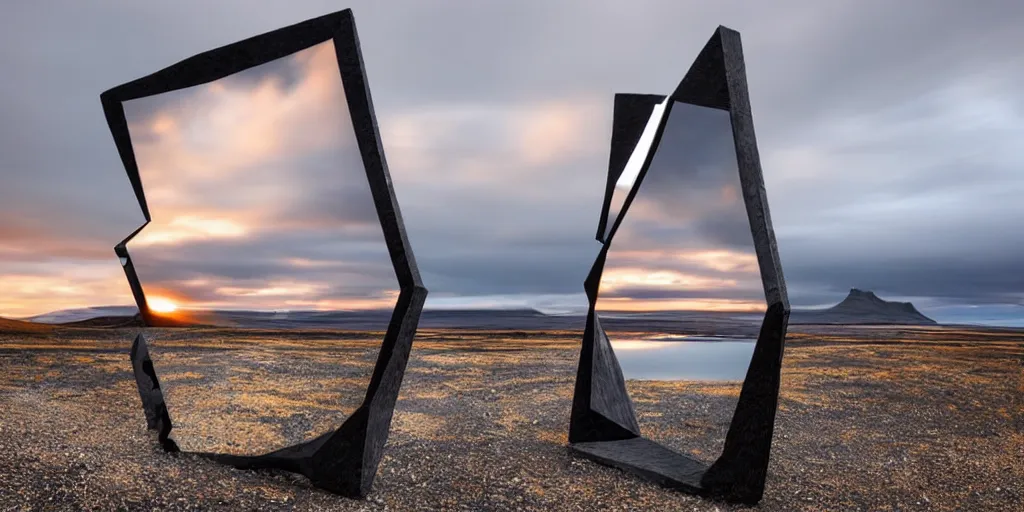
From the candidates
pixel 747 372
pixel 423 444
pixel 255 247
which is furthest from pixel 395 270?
pixel 747 372

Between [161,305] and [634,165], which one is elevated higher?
[634,165]

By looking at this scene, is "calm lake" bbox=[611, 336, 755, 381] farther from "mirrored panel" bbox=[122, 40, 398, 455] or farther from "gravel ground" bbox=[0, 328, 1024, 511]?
A: "mirrored panel" bbox=[122, 40, 398, 455]

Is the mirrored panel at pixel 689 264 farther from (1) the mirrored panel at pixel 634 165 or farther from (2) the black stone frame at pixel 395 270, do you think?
(2) the black stone frame at pixel 395 270

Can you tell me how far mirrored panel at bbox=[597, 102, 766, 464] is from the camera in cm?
709

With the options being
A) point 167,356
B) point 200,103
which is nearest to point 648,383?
point 167,356

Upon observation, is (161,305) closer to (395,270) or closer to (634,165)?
(395,270)

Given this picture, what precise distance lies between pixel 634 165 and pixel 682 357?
2.80m

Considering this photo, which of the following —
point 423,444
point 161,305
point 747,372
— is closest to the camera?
point 747,372

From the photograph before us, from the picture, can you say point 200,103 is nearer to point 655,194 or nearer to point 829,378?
point 655,194

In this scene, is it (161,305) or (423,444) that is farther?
(423,444)

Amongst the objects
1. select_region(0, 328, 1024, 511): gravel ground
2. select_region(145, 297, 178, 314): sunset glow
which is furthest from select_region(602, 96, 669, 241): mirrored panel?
select_region(145, 297, 178, 314): sunset glow

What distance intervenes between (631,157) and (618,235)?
1.17m

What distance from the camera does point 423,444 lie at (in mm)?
8766

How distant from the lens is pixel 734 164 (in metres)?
6.91
